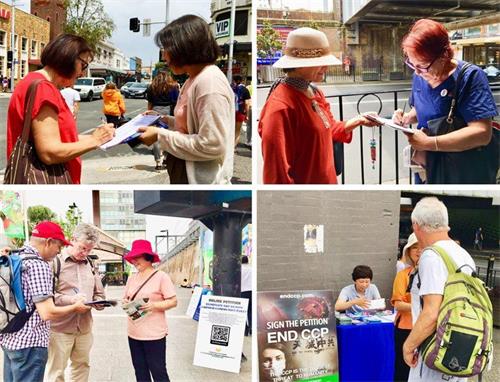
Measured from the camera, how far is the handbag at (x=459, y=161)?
2852 mm

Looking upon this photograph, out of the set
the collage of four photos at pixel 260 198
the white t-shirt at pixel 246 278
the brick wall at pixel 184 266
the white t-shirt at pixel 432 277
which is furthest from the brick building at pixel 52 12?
the white t-shirt at pixel 432 277

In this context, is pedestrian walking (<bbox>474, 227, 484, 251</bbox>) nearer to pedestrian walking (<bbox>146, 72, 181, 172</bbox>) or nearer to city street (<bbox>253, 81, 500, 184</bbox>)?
city street (<bbox>253, 81, 500, 184</bbox>)

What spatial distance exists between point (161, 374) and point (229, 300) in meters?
0.57

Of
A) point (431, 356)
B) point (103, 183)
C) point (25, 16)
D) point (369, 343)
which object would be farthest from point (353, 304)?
point (25, 16)

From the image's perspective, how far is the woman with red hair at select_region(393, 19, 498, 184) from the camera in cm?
281

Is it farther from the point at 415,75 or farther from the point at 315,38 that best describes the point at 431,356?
the point at 315,38

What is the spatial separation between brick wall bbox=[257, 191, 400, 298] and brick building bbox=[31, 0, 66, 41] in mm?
1419

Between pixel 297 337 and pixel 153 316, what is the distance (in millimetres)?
829

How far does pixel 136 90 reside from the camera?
3.34 m

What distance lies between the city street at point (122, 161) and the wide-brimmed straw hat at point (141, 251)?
360mm

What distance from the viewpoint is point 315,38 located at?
276 cm

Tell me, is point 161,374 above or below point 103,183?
below

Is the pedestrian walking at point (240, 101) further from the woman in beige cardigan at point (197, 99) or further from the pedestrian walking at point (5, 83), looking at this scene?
the pedestrian walking at point (5, 83)

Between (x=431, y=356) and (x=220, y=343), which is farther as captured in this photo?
(x=220, y=343)
